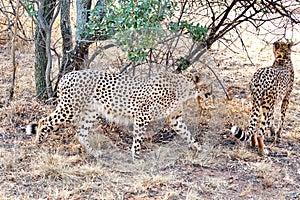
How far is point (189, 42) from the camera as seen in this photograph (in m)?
4.47

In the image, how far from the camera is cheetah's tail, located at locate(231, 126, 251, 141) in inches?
167

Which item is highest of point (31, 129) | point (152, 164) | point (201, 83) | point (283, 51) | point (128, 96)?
point (283, 51)

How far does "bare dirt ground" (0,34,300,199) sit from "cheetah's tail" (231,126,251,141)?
0.15m

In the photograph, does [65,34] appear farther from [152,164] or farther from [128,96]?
[152,164]

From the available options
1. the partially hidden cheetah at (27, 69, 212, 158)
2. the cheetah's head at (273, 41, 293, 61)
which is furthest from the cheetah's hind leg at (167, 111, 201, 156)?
the cheetah's head at (273, 41, 293, 61)

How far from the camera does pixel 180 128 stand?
15.1 ft

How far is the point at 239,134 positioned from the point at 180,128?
1.89ft

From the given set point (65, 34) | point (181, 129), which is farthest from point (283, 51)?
point (65, 34)

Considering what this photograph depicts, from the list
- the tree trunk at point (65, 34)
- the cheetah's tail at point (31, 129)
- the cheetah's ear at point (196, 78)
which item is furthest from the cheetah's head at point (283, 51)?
the cheetah's tail at point (31, 129)

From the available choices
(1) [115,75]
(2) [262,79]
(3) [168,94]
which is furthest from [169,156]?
(2) [262,79]

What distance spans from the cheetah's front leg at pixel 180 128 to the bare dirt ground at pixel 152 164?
0.26 ft

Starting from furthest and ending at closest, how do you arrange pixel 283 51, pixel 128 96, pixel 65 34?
pixel 65 34 < pixel 283 51 < pixel 128 96

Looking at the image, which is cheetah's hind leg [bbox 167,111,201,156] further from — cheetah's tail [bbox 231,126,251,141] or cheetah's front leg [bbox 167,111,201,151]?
cheetah's tail [bbox 231,126,251,141]

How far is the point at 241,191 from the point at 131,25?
61.9 inches
